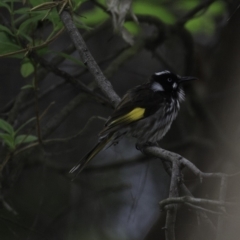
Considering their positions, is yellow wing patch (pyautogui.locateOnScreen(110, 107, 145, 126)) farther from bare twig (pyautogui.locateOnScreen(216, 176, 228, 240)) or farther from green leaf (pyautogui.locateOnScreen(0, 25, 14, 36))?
bare twig (pyautogui.locateOnScreen(216, 176, 228, 240))

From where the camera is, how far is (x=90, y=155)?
389 cm

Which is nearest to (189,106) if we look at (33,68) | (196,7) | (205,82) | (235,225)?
(205,82)

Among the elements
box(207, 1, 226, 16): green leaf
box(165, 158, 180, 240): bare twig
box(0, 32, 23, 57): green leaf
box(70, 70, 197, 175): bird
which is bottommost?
box(70, 70, 197, 175): bird

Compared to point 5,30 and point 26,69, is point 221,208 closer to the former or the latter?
point 5,30

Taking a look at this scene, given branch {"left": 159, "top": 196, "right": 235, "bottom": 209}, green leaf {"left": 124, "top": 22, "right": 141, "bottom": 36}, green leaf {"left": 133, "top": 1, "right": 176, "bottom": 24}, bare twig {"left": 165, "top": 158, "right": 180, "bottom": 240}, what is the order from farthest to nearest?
green leaf {"left": 124, "top": 22, "right": 141, "bottom": 36} → green leaf {"left": 133, "top": 1, "right": 176, "bottom": 24} → bare twig {"left": 165, "top": 158, "right": 180, "bottom": 240} → branch {"left": 159, "top": 196, "right": 235, "bottom": 209}

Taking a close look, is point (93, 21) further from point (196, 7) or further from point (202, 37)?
point (202, 37)

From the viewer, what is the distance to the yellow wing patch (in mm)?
4084

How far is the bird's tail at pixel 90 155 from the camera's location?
12.5ft

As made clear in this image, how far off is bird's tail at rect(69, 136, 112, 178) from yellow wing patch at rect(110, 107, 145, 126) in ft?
0.40

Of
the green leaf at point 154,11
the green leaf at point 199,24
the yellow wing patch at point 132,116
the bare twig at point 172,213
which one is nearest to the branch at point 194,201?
the bare twig at point 172,213

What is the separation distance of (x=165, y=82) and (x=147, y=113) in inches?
13.9

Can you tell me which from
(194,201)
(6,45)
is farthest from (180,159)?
(6,45)

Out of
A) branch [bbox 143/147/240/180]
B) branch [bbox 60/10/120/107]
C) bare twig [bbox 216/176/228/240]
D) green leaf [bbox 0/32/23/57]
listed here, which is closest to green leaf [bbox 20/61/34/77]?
green leaf [bbox 0/32/23/57]

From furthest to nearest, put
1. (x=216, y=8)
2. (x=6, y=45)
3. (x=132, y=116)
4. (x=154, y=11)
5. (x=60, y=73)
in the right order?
(x=216, y=8) → (x=154, y=11) → (x=132, y=116) → (x=60, y=73) → (x=6, y=45)
